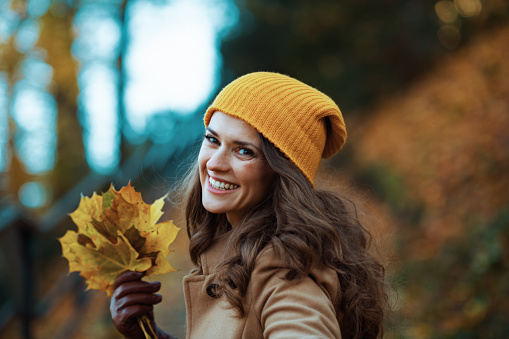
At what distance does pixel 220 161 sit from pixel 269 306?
682 millimetres

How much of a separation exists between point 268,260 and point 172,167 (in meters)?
7.44

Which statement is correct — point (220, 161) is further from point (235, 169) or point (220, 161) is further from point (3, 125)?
point (3, 125)

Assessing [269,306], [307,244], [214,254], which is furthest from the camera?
[214,254]

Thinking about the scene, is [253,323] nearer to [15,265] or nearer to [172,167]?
[15,265]

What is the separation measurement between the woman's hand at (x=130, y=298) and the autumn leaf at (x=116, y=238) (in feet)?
0.17

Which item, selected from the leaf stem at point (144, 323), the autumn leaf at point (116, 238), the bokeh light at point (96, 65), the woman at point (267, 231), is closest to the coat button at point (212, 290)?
the woman at point (267, 231)

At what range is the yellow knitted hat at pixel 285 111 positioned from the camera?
6.87ft

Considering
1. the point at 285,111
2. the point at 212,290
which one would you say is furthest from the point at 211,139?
the point at 212,290

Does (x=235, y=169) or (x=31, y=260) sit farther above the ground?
(x=235, y=169)

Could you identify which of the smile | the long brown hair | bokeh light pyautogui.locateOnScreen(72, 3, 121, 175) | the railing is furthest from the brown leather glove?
bokeh light pyautogui.locateOnScreen(72, 3, 121, 175)

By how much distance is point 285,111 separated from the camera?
2.12 meters

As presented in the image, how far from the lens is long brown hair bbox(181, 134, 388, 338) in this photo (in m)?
1.87

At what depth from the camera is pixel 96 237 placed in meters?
2.08

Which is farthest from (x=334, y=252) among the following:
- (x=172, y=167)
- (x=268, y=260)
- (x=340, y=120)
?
(x=172, y=167)
